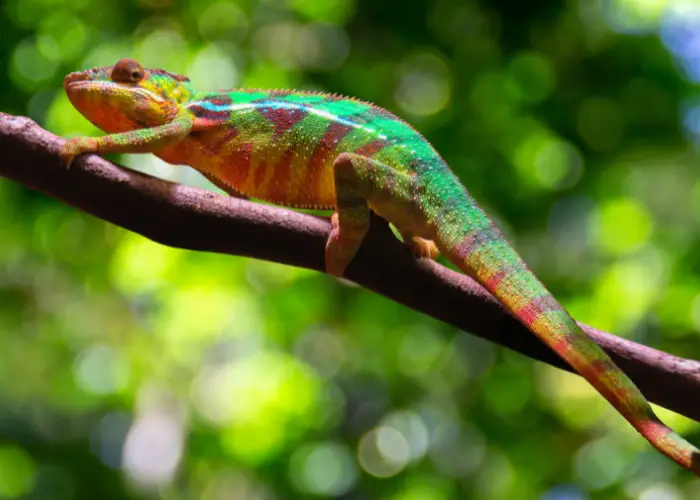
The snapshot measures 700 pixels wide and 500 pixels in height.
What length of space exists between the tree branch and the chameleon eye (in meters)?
0.35

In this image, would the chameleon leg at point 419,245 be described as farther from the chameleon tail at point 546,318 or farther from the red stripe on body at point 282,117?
the red stripe on body at point 282,117

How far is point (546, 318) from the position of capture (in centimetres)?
120

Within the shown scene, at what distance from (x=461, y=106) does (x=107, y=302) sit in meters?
2.18

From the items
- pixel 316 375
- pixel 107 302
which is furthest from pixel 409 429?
pixel 107 302

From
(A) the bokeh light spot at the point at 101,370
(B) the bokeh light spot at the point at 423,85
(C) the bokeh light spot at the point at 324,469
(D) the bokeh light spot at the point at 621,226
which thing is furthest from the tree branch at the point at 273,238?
(A) the bokeh light spot at the point at 101,370

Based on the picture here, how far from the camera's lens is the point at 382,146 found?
1497 mm

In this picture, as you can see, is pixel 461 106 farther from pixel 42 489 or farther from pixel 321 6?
pixel 42 489

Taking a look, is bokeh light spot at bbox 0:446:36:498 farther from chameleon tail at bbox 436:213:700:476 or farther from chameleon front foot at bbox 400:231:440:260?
chameleon tail at bbox 436:213:700:476

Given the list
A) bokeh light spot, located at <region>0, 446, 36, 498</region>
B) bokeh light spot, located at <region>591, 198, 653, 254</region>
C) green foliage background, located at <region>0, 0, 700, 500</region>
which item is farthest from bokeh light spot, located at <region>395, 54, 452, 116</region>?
bokeh light spot, located at <region>0, 446, 36, 498</region>

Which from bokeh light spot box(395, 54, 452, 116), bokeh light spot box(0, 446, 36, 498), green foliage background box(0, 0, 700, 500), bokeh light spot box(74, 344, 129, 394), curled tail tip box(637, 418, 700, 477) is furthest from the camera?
bokeh light spot box(0, 446, 36, 498)

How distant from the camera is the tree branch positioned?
1.25 m

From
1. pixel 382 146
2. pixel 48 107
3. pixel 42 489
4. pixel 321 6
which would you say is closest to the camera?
pixel 382 146

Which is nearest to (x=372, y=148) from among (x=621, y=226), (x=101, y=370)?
(x=621, y=226)

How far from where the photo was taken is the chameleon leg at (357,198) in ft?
4.43
